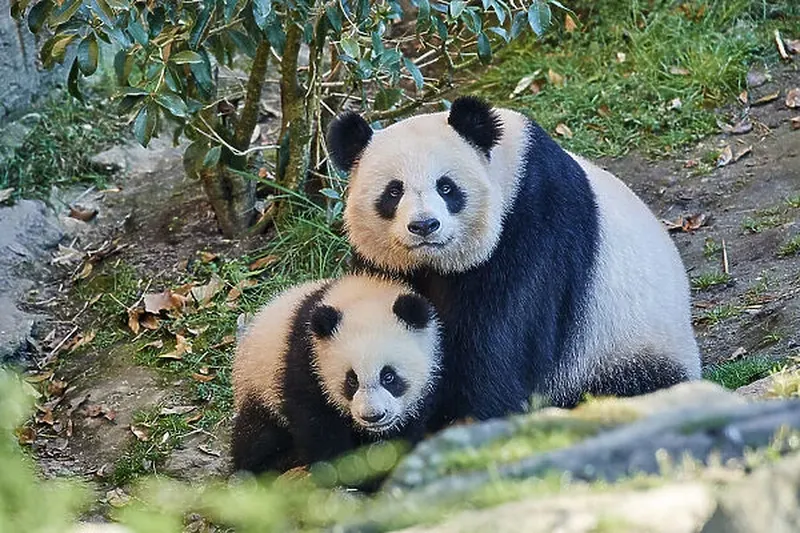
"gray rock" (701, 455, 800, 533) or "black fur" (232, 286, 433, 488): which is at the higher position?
"gray rock" (701, 455, 800, 533)

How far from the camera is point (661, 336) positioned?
4.74 metres

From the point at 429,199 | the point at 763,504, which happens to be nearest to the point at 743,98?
the point at 429,199

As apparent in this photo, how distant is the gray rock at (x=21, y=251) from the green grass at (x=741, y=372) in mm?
3730

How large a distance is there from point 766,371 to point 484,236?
1.29 metres

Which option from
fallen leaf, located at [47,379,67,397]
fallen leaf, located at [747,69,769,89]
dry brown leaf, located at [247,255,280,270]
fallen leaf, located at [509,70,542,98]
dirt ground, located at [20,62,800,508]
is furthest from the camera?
fallen leaf, located at [509,70,542,98]

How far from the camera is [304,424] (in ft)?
14.2

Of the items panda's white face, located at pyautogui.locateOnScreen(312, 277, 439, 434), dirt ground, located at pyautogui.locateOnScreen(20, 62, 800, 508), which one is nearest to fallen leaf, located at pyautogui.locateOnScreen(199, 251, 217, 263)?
dirt ground, located at pyautogui.locateOnScreen(20, 62, 800, 508)

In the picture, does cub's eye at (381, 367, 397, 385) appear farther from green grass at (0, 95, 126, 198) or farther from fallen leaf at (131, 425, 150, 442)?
green grass at (0, 95, 126, 198)

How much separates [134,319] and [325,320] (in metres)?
2.52

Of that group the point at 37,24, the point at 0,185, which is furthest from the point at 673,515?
→ the point at 0,185

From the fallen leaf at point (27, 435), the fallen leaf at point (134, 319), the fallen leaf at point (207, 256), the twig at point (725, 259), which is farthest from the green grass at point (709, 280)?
the fallen leaf at point (27, 435)

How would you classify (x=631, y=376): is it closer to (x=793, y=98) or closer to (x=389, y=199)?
(x=389, y=199)

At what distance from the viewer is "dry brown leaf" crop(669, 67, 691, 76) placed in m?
7.75

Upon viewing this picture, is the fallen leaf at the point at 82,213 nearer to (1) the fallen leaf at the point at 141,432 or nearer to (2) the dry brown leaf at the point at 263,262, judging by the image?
(2) the dry brown leaf at the point at 263,262
